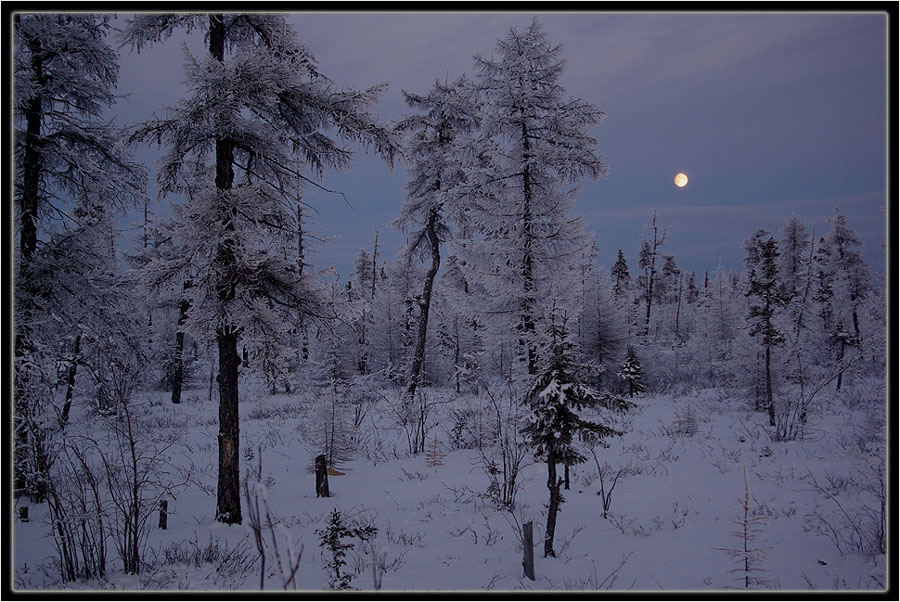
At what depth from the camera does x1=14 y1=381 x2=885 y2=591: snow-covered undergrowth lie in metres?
4.89

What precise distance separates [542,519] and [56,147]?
11.8 metres

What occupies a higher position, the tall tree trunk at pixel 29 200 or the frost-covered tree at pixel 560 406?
the tall tree trunk at pixel 29 200

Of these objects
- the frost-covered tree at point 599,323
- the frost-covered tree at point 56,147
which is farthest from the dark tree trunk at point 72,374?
the frost-covered tree at point 599,323

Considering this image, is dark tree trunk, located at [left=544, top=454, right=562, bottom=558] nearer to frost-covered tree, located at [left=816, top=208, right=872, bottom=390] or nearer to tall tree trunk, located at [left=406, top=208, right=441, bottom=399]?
tall tree trunk, located at [left=406, top=208, right=441, bottom=399]

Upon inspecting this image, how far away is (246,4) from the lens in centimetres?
495

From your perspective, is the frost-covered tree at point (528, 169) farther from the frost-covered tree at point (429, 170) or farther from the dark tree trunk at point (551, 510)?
the dark tree trunk at point (551, 510)

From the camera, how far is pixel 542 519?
269 inches

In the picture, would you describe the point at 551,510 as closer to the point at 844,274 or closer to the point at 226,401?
the point at 226,401

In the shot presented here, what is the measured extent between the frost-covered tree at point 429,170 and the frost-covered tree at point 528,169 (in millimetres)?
3571

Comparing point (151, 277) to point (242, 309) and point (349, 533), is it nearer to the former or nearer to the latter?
point (242, 309)

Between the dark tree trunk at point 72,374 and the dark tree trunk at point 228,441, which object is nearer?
the dark tree trunk at point 72,374

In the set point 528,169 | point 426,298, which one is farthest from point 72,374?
point 528,169

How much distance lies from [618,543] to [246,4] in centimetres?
813

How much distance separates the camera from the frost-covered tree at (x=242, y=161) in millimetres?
6395
